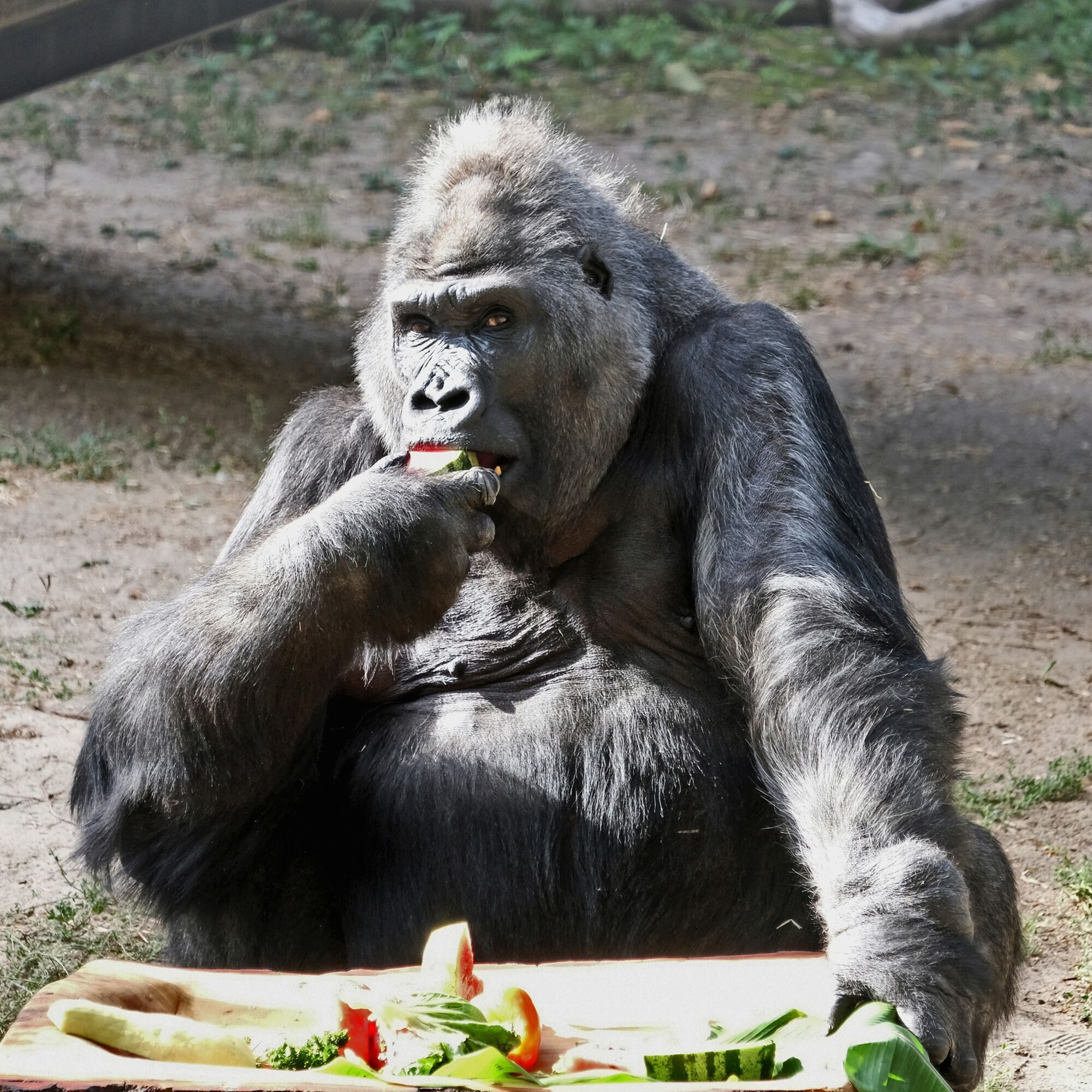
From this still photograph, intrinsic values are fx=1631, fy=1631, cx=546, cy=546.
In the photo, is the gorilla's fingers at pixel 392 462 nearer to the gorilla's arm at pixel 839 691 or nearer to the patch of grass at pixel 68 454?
the gorilla's arm at pixel 839 691

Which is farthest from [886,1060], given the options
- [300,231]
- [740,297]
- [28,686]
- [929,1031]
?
[300,231]

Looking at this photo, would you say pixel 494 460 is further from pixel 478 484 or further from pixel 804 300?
pixel 804 300

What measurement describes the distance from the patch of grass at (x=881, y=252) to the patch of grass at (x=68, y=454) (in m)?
5.72

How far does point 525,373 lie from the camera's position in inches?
171

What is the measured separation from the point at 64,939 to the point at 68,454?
413 cm

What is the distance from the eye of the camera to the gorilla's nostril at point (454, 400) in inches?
163

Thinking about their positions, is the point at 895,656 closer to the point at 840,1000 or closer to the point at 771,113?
the point at 840,1000

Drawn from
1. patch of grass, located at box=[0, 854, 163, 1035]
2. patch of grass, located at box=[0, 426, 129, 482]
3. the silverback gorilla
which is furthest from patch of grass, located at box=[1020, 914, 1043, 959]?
patch of grass, located at box=[0, 426, 129, 482]

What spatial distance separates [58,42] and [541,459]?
6.78 m

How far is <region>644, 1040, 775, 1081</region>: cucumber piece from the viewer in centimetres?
307

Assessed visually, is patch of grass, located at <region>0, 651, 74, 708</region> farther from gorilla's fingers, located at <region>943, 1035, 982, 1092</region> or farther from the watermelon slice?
gorilla's fingers, located at <region>943, 1035, 982, 1092</region>

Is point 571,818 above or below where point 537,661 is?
below

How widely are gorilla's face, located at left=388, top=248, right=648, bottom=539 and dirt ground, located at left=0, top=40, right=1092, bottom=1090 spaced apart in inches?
32.3

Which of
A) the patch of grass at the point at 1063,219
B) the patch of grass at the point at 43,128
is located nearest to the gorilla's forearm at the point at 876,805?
the patch of grass at the point at 1063,219
